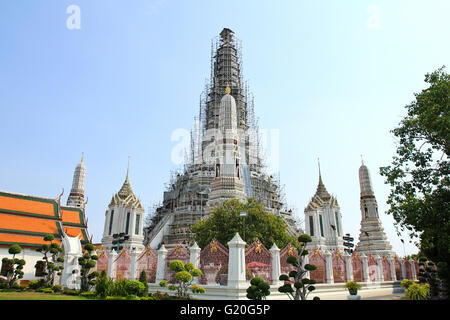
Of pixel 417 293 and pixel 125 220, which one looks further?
pixel 125 220

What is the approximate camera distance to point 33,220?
23.6 meters

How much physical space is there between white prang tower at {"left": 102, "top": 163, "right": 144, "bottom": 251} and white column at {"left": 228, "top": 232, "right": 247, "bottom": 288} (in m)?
23.0

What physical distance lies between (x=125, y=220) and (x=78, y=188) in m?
12.8

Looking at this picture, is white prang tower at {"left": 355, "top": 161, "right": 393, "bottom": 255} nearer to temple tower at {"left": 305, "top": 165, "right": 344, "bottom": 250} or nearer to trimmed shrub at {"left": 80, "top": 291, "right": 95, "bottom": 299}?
temple tower at {"left": 305, "top": 165, "right": 344, "bottom": 250}

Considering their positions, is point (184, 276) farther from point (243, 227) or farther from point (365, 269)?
point (365, 269)

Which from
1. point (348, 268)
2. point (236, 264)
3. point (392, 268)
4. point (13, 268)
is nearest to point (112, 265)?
point (13, 268)

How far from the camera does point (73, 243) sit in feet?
69.6

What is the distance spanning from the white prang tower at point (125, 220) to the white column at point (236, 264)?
23033 mm

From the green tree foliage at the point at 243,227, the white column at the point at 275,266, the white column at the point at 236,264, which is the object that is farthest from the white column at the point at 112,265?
the white column at the point at 275,266

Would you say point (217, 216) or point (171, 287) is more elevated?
point (217, 216)

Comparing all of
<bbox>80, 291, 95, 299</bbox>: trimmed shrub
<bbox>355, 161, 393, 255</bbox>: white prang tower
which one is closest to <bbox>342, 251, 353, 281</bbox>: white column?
<bbox>80, 291, 95, 299</bbox>: trimmed shrub
